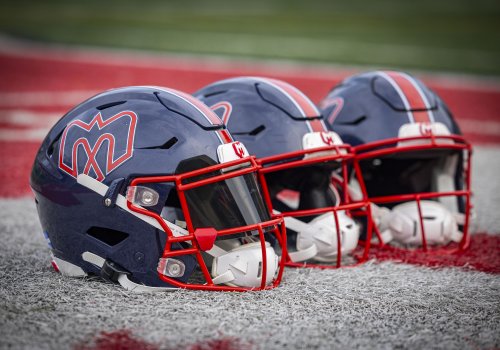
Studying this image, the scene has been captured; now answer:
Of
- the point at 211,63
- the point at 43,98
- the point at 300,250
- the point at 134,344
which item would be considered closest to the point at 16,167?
the point at 300,250

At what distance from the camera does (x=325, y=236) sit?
3.48 meters

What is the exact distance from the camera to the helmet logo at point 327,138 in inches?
136

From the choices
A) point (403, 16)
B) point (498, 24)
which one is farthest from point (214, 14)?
point (498, 24)

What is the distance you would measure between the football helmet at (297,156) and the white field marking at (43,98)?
5.40 meters

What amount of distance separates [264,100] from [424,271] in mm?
1050

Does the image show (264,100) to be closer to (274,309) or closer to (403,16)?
(274,309)

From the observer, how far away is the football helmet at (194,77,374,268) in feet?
11.2

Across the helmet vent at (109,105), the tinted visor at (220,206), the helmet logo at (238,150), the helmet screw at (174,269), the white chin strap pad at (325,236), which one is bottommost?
the white chin strap pad at (325,236)

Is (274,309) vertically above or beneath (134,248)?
beneath

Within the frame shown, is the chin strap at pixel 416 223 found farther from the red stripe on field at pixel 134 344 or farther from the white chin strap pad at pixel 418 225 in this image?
the red stripe on field at pixel 134 344

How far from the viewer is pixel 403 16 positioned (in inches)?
934

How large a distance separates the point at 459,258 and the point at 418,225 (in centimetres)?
26

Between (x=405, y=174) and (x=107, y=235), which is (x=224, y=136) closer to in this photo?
(x=107, y=235)

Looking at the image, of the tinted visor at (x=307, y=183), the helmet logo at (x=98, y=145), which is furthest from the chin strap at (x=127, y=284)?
the tinted visor at (x=307, y=183)
